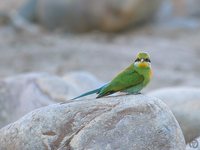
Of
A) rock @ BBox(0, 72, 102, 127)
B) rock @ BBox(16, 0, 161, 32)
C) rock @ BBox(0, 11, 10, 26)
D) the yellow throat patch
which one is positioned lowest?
the yellow throat patch

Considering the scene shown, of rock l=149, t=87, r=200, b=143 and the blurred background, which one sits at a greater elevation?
the blurred background

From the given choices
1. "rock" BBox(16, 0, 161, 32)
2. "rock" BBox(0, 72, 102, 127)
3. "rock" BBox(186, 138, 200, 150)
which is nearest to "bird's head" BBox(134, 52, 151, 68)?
"rock" BBox(186, 138, 200, 150)

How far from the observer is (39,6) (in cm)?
1323

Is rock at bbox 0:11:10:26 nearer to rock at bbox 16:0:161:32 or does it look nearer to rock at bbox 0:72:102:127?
rock at bbox 16:0:161:32

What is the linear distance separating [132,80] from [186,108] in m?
1.69

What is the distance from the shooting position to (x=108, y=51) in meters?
10.8

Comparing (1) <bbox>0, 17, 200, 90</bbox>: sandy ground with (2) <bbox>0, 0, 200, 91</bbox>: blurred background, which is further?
(2) <bbox>0, 0, 200, 91</bbox>: blurred background

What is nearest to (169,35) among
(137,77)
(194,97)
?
(194,97)

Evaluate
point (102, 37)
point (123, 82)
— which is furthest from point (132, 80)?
point (102, 37)

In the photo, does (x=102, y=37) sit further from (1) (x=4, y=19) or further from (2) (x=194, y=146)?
(2) (x=194, y=146)

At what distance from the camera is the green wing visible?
14.8 ft

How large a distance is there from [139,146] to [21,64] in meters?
6.50

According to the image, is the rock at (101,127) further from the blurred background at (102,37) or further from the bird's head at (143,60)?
the blurred background at (102,37)

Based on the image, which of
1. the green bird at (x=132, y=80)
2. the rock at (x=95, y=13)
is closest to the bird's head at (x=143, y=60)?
the green bird at (x=132, y=80)
